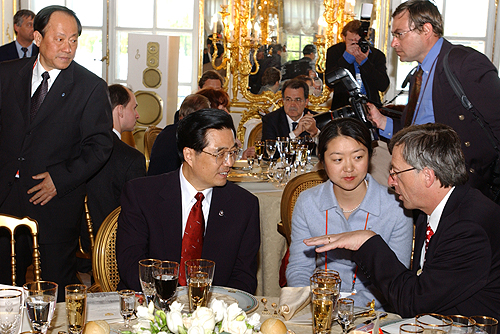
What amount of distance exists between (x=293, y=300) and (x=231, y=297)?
19 centimetres

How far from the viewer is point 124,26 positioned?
25.3 ft

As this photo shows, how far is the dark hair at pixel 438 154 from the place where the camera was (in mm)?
1782

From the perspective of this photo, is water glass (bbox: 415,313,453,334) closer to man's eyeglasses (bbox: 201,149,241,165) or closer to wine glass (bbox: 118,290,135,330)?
wine glass (bbox: 118,290,135,330)

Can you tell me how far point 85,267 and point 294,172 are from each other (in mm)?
1702

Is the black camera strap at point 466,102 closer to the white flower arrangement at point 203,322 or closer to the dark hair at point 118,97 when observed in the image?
the white flower arrangement at point 203,322

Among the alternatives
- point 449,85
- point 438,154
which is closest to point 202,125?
point 438,154

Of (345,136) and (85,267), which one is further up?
(345,136)

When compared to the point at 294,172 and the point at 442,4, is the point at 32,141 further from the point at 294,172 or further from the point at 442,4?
the point at 442,4

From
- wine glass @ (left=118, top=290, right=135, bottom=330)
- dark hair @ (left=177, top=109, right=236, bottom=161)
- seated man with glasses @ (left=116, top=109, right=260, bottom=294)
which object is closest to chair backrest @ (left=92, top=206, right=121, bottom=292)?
seated man with glasses @ (left=116, top=109, right=260, bottom=294)

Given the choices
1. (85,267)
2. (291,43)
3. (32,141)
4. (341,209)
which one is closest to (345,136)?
(341,209)

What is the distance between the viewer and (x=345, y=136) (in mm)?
2334

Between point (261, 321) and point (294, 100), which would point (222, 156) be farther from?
point (294, 100)

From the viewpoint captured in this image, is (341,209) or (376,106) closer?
(341,209)

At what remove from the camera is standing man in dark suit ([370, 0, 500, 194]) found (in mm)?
2609
